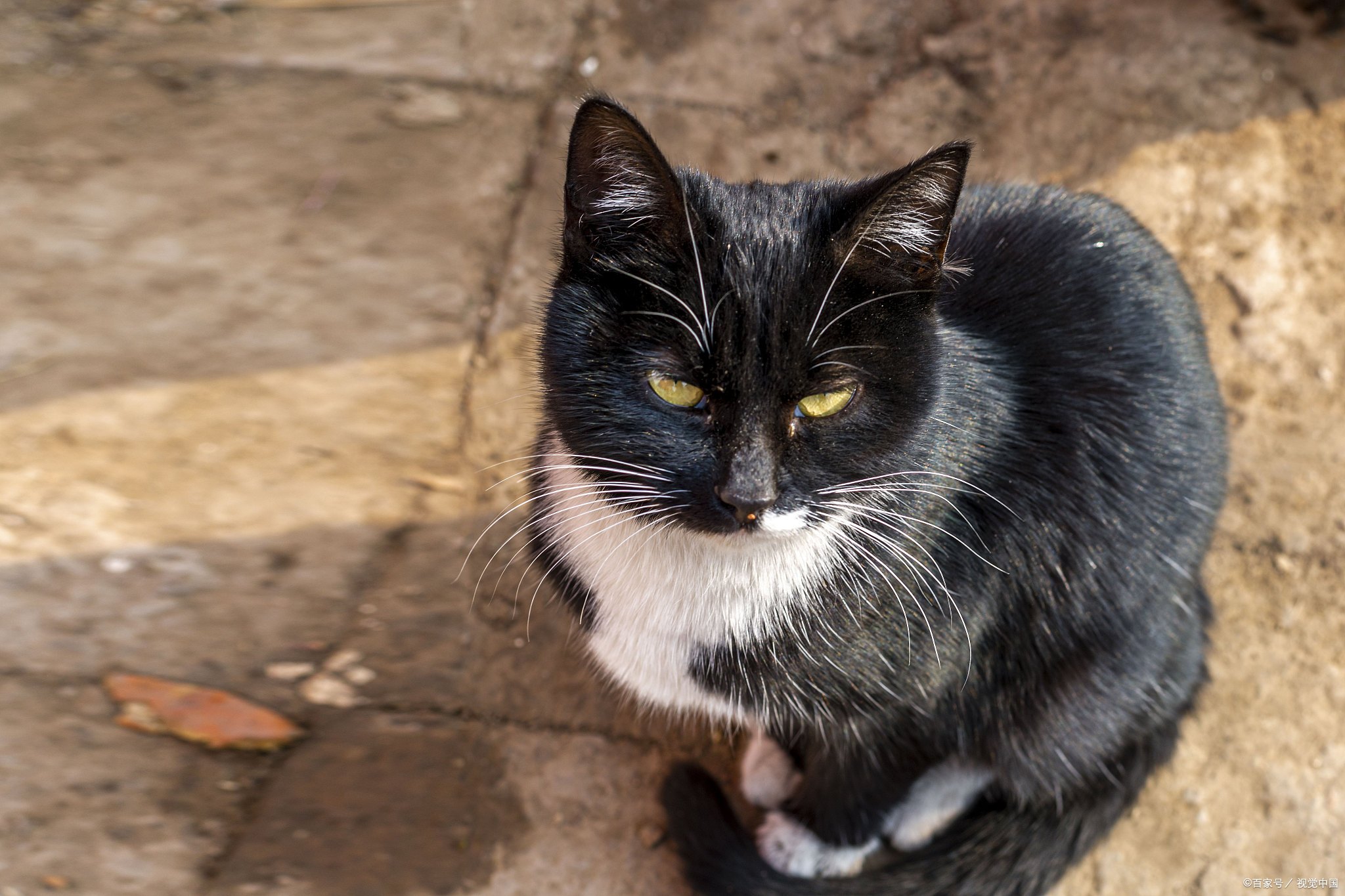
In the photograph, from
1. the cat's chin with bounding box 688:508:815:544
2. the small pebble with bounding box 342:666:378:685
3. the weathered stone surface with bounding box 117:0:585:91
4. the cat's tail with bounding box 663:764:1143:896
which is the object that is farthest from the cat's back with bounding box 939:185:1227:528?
the weathered stone surface with bounding box 117:0:585:91

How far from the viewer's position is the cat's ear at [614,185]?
1.42 meters

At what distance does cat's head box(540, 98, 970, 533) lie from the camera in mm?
1470

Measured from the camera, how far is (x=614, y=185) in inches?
58.7

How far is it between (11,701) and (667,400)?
5.42ft

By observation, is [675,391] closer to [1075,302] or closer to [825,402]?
[825,402]

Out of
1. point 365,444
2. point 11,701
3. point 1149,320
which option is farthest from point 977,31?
point 11,701

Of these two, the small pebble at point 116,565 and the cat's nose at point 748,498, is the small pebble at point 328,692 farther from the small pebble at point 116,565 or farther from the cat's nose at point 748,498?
the cat's nose at point 748,498

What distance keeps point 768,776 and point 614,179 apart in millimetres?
1360

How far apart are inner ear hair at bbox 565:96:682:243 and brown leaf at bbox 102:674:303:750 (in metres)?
1.36

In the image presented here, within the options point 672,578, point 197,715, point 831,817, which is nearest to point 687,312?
point 672,578

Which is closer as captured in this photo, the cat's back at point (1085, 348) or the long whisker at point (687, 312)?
the long whisker at point (687, 312)

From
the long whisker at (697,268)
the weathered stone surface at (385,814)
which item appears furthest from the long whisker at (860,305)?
the weathered stone surface at (385,814)

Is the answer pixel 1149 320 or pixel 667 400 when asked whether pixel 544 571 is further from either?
pixel 1149 320

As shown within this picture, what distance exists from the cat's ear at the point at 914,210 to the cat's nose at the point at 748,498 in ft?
1.22
